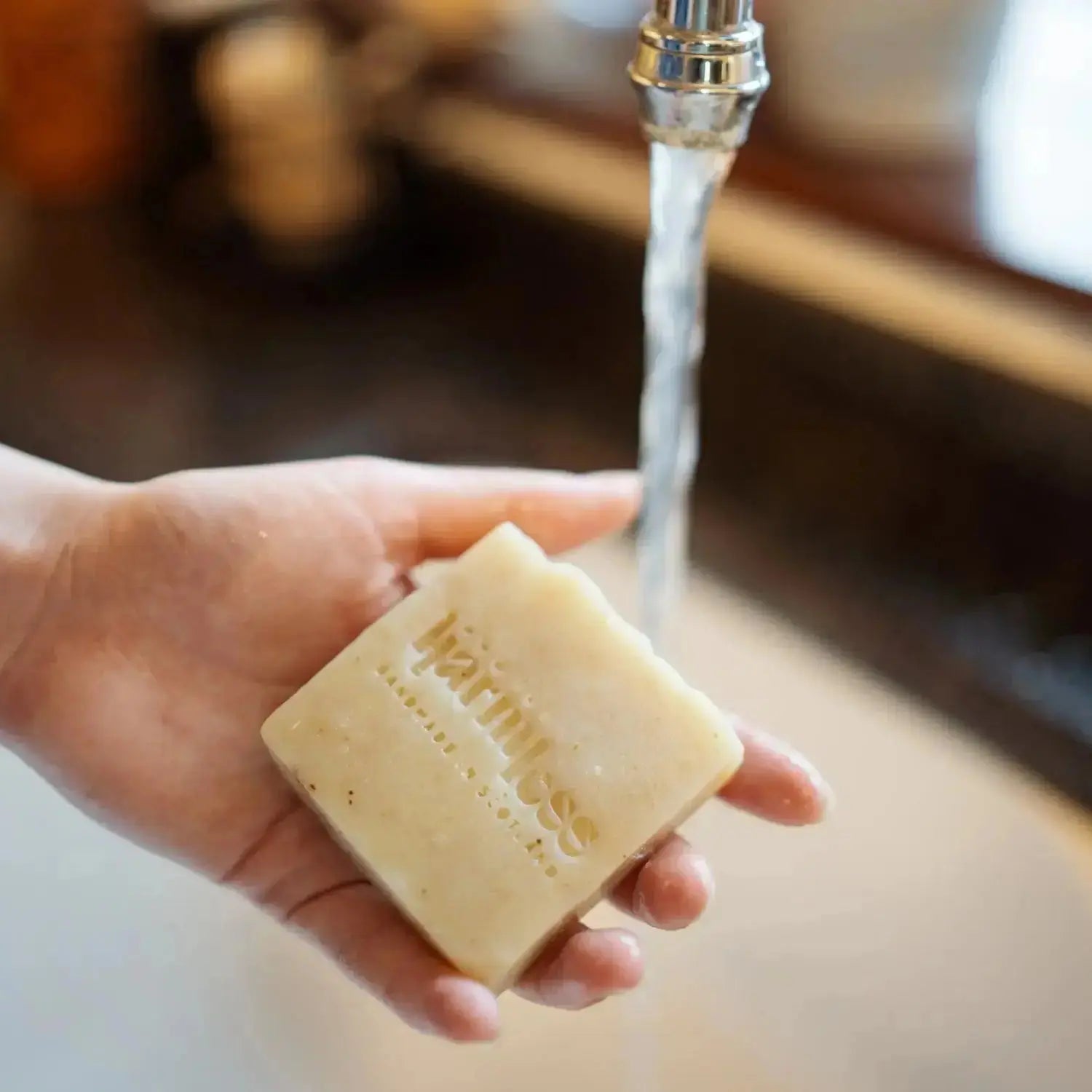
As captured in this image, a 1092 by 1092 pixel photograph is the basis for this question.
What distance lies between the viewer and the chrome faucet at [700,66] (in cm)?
42

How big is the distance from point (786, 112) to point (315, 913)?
24.1 inches

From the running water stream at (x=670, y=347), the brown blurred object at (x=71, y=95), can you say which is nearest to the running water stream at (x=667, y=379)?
the running water stream at (x=670, y=347)

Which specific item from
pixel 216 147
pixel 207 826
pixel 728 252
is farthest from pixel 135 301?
pixel 207 826

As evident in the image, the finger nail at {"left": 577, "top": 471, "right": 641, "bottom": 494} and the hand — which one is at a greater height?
the finger nail at {"left": 577, "top": 471, "right": 641, "bottom": 494}

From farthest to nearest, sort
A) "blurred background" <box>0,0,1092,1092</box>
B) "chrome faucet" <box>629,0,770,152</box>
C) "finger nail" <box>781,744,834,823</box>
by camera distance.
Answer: "blurred background" <box>0,0,1092,1092</box>, "finger nail" <box>781,744,834,823</box>, "chrome faucet" <box>629,0,770,152</box>

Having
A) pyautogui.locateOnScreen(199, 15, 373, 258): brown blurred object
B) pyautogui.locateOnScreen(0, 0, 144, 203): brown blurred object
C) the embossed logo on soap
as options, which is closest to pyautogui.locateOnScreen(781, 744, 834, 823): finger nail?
the embossed logo on soap

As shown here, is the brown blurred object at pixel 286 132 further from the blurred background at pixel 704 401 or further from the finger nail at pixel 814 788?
the finger nail at pixel 814 788

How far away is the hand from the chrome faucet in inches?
8.3

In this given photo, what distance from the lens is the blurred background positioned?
0.66m

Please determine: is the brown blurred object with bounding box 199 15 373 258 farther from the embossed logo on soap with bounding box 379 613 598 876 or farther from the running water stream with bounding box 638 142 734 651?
the embossed logo on soap with bounding box 379 613 598 876

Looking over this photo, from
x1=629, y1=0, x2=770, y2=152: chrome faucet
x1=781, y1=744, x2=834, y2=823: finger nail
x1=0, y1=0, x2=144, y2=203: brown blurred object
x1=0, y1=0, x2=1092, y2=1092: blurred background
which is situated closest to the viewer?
x1=629, y1=0, x2=770, y2=152: chrome faucet

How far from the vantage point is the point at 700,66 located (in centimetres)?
43

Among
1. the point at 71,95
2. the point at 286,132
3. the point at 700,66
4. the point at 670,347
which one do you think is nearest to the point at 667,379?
the point at 670,347

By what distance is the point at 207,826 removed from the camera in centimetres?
57
